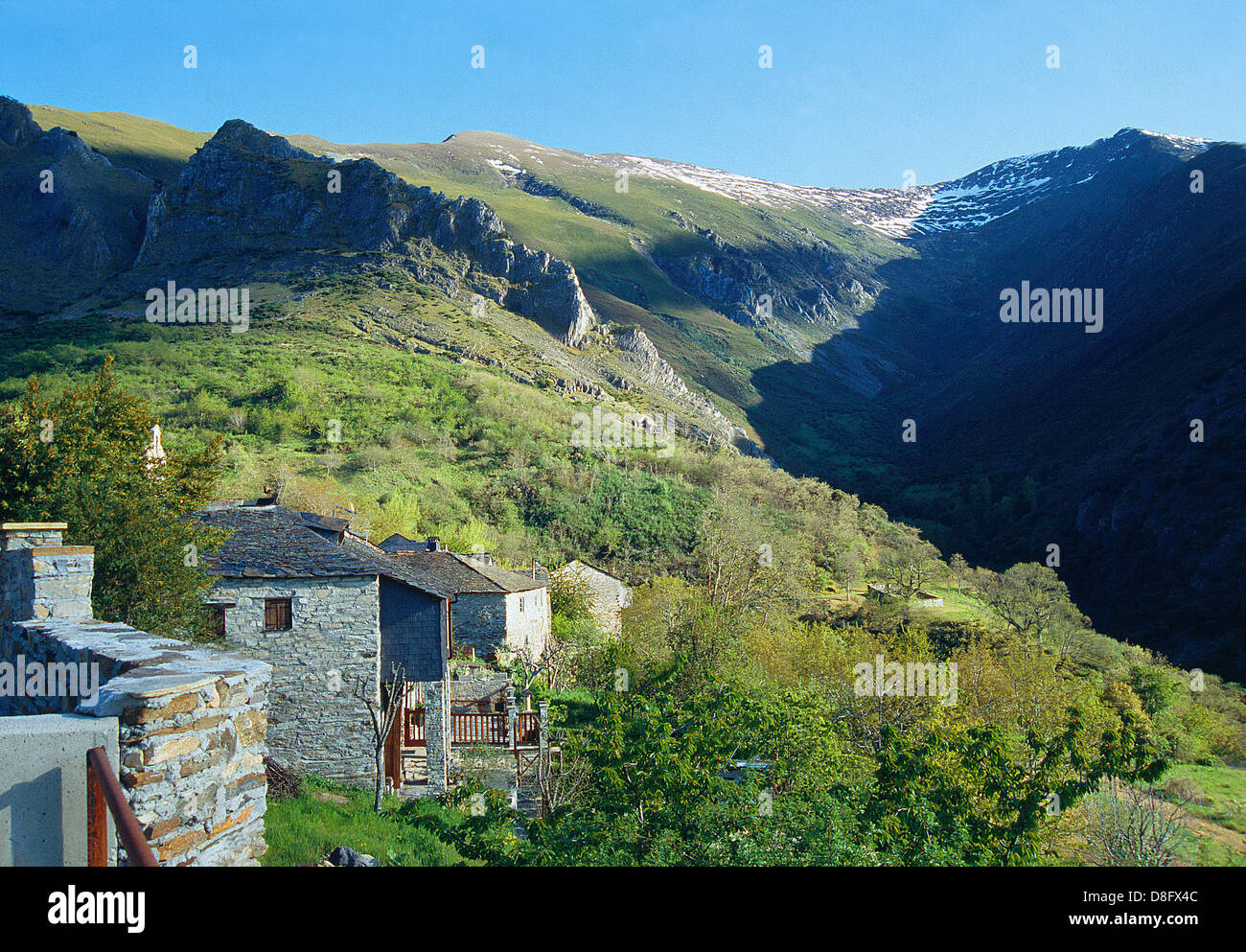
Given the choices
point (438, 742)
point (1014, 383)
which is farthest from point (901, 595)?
point (1014, 383)

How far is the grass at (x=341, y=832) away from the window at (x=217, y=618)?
12.6ft

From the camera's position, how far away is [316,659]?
18.2m

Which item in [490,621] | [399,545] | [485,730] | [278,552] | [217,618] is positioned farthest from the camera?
[399,545]

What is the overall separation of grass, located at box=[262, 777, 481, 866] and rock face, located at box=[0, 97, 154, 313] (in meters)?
106

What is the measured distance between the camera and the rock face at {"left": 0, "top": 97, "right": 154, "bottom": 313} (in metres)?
103

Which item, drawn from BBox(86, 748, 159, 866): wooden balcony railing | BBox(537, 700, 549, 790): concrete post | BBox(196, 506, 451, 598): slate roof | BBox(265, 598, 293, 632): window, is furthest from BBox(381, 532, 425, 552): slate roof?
BBox(86, 748, 159, 866): wooden balcony railing

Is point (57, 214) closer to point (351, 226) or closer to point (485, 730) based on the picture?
point (351, 226)

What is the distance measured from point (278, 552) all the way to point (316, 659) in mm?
2798

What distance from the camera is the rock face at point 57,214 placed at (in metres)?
103

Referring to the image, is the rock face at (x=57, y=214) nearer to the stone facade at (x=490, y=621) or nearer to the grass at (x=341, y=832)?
the stone facade at (x=490, y=621)

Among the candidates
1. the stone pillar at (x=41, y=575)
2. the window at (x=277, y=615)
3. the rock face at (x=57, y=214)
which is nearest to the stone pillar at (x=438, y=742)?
the window at (x=277, y=615)

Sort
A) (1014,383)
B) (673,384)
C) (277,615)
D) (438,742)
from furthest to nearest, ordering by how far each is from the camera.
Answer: (1014,383)
(673,384)
(438,742)
(277,615)

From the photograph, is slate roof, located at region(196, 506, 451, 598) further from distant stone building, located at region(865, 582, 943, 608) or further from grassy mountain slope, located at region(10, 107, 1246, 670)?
grassy mountain slope, located at region(10, 107, 1246, 670)
